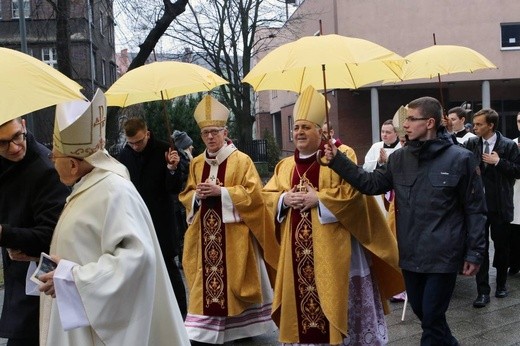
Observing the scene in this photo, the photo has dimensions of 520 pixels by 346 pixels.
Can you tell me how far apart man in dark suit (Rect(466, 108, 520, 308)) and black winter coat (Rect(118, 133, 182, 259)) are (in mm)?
3030

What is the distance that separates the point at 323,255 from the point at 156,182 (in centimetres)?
204

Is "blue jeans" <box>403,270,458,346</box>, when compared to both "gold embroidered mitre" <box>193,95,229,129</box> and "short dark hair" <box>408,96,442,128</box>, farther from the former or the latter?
"gold embroidered mitre" <box>193,95,229,129</box>

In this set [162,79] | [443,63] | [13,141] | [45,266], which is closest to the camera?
[45,266]

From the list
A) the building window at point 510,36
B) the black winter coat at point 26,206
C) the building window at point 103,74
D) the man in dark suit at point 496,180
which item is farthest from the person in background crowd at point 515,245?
the building window at point 103,74

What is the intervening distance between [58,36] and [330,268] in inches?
362

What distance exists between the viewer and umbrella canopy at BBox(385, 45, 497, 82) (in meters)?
6.15

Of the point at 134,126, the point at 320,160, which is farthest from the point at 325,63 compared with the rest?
the point at 134,126

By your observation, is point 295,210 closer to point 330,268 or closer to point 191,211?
point 330,268

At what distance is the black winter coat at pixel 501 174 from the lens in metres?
6.35

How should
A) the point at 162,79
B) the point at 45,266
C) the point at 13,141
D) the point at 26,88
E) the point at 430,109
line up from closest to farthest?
the point at 26,88 < the point at 45,266 < the point at 13,141 < the point at 430,109 < the point at 162,79

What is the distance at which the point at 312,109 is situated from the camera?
457 centimetres

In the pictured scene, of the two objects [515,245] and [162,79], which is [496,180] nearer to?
[515,245]

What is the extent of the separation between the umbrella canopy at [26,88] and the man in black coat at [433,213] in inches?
83.2

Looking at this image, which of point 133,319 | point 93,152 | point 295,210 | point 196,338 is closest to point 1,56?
point 93,152
